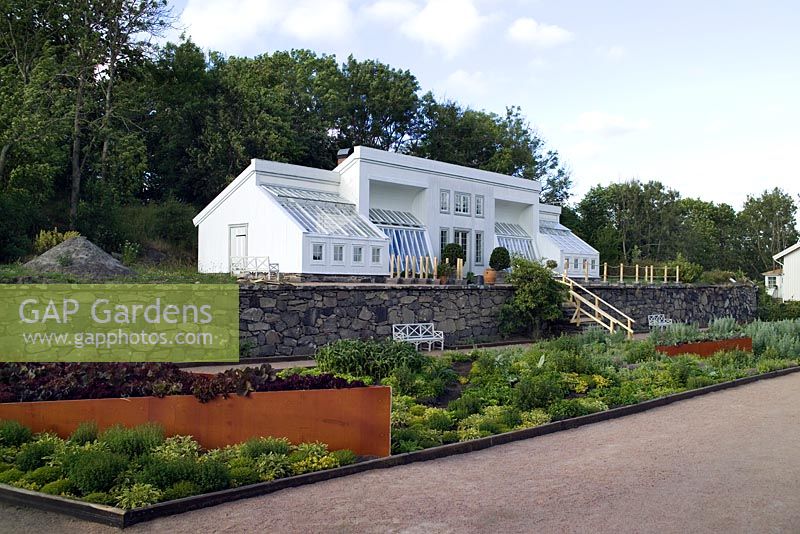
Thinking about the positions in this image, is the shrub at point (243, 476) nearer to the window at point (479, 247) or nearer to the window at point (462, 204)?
the window at point (462, 204)

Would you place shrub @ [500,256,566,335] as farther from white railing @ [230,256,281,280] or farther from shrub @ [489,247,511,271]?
shrub @ [489,247,511,271]

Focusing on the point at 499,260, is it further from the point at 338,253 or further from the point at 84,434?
the point at 84,434

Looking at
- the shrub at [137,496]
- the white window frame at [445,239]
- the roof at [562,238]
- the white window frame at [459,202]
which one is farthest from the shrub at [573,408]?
the roof at [562,238]

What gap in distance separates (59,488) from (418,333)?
13.8m

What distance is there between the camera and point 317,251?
86.9 ft

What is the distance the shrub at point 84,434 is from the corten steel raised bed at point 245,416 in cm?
20

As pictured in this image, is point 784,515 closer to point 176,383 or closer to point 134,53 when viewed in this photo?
point 176,383

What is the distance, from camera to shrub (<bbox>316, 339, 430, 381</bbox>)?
41.4 ft

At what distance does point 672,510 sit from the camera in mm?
6645

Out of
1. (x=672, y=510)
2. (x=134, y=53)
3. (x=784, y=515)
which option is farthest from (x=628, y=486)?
(x=134, y=53)

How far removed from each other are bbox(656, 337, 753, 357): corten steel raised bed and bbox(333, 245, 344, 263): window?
41.7 feet

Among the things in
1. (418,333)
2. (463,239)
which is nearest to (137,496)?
(418,333)

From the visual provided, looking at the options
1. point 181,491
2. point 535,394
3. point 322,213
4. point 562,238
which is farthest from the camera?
point 562,238

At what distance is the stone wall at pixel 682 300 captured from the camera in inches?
1140
